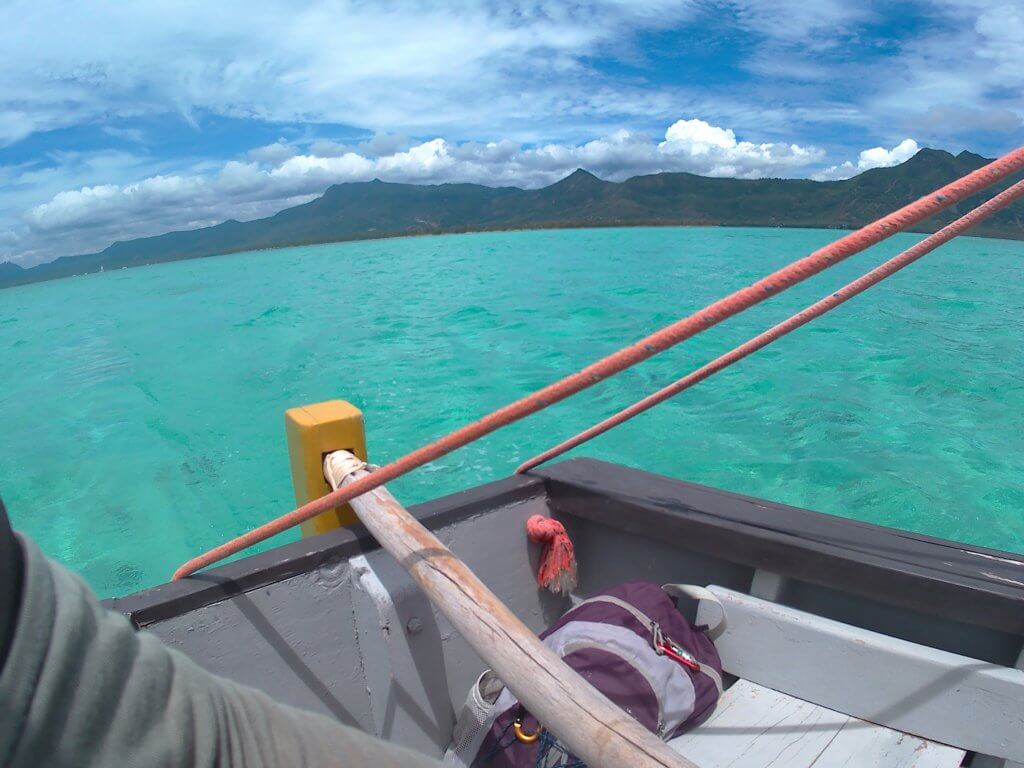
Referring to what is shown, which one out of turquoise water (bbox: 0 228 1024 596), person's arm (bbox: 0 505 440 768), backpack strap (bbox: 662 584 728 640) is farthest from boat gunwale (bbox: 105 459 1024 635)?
turquoise water (bbox: 0 228 1024 596)

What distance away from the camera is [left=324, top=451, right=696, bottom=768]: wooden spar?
972 mm

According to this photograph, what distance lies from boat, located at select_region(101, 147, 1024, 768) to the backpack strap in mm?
14

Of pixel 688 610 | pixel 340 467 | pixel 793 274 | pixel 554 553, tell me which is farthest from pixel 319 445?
pixel 793 274

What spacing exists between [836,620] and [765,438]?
6.13 m

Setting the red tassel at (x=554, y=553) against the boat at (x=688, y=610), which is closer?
the boat at (x=688, y=610)

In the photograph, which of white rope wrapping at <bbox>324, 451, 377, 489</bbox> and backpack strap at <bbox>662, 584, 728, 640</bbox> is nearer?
backpack strap at <bbox>662, 584, 728, 640</bbox>

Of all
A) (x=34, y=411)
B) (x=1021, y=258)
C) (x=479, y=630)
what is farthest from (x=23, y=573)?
(x=1021, y=258)

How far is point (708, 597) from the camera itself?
2.04 m

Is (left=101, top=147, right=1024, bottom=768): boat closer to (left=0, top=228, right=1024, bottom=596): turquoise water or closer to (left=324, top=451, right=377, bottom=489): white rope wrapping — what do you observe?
(left=324, top=451, right=377, bottom=489): white rope wrapping

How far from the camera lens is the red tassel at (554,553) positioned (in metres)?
2.44

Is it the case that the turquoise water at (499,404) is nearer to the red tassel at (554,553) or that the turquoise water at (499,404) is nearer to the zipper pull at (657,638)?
the red tassel at (554,553)

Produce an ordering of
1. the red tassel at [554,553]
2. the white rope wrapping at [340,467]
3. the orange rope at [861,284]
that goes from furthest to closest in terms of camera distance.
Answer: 1. the red tassel at [554,553]
2. the white rope wrapping at [340,467]
3. the orange rope at [861,284]

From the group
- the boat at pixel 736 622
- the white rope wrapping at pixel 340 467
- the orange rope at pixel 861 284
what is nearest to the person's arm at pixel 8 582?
the boat at pixel 736 622

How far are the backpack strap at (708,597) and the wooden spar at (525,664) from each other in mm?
804
